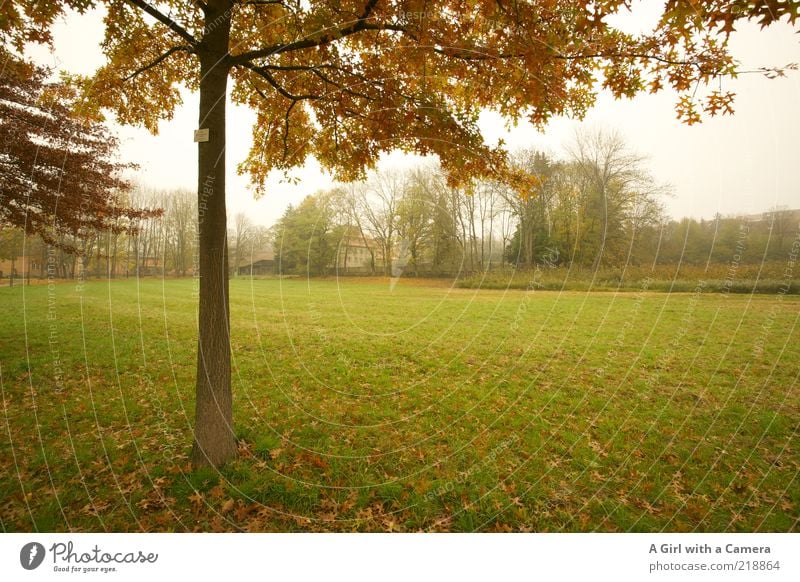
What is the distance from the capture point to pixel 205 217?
13.1ft

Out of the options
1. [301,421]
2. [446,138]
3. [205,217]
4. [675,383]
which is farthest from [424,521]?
[675,383]

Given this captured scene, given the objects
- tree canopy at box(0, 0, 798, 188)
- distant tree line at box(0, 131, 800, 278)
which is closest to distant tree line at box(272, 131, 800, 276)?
distant tree line at box(0, 131, 800, 278)

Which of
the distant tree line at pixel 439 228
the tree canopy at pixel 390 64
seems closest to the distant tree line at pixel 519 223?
the distant tree line at pixel 439 228

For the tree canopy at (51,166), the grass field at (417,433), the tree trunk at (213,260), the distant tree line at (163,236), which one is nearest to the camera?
the grass field at (417,433)

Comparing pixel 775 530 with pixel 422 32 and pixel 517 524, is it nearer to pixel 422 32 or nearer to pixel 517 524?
pixel 517 524

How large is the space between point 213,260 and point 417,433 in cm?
349

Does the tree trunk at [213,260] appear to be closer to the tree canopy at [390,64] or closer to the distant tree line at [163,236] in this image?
the tree canopy at [390,64]

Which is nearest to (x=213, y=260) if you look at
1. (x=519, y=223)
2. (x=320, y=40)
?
(x=320, y=40)

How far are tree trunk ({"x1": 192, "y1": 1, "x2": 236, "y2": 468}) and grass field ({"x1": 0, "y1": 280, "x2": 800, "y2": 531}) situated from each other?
0.42 m

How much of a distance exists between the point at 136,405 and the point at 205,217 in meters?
3.92

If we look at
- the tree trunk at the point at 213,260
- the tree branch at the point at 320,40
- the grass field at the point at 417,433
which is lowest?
the grass field at the point at 417,433

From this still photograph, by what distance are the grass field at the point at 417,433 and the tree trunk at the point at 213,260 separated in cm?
42

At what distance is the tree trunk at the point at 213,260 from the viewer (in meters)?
3.93

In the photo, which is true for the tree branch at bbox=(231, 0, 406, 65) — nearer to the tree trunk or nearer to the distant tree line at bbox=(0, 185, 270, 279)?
the tree trunk
